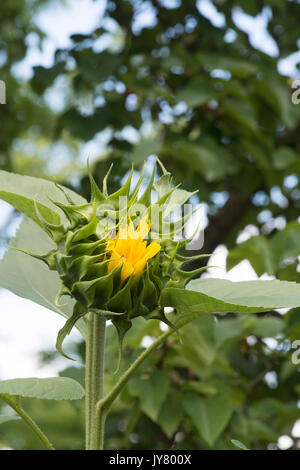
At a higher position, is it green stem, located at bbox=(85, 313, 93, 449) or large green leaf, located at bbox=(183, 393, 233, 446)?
large green leaf, located at bbox=(183, 393, 233, 446)

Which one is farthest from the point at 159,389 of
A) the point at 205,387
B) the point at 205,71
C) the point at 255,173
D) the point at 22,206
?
the point at 205,71

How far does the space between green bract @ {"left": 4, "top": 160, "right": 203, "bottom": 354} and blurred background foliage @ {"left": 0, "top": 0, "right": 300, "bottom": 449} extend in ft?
1.69

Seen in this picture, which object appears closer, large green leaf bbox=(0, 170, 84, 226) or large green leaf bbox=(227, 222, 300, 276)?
large green leaf bbox=(0, 170, 84, 226)

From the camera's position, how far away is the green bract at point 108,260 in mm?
458

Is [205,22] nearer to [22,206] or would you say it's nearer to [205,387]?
[205,387]

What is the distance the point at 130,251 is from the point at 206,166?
994 millimetres

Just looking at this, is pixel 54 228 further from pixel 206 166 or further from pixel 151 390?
pixel 206 166

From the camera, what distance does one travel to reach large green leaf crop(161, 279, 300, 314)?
46 cm

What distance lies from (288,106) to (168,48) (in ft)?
1.32

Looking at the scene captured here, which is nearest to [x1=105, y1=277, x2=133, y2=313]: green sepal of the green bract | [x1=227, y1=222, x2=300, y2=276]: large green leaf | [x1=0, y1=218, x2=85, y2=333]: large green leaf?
the green bract

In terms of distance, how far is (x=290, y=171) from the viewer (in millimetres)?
1511

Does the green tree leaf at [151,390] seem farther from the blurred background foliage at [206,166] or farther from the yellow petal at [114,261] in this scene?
the yellow petal at [114,261]

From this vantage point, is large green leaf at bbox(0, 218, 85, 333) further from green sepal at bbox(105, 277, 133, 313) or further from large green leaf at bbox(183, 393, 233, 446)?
large green leaf at bbox(183, 393, 233, 446)

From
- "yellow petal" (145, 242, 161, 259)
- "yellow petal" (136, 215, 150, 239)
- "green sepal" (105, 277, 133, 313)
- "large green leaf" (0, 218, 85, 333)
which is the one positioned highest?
"large green leaf" (0, 218, 85, 333)
